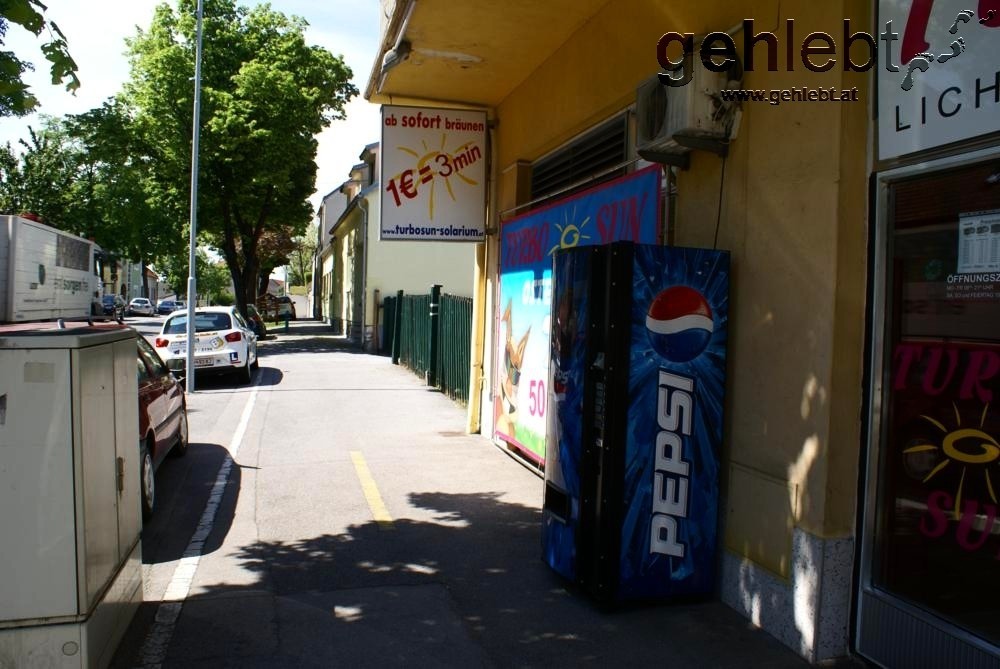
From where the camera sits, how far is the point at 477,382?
431 inches

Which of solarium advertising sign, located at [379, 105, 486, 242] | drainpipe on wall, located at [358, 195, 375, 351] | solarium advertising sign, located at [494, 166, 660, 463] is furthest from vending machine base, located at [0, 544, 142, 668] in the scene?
drainpipe on wall, located at [358, 195, 375, 351]

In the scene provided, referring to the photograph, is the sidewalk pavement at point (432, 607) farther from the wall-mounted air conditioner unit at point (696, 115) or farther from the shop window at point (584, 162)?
the shop window at point (584, 162)

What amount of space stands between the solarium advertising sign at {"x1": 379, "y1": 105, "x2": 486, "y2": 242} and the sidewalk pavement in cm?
324

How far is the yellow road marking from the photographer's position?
6.64m

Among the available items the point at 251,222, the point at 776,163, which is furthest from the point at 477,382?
the point at 251,222

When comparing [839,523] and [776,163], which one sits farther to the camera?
[776,163]

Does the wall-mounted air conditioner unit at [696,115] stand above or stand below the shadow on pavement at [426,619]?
Result: above

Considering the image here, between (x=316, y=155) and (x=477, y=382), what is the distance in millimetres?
20931

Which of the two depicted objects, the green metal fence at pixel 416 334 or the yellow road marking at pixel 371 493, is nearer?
the yellow road marking at pixel 371 493

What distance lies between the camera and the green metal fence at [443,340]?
45.8 ft

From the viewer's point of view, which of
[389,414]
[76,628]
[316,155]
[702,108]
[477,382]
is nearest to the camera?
[76,628]

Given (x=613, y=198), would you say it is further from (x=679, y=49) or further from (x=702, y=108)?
(x=702, y=108)

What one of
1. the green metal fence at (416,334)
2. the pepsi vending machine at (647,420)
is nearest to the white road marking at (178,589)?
the pepsi vending machine at (647,420)

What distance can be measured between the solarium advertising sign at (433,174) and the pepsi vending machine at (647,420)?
194 inches
